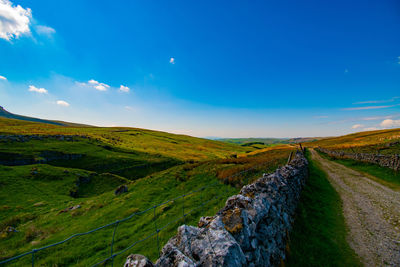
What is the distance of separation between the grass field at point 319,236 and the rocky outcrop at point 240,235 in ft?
2.29

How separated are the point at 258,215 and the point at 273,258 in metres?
1.63

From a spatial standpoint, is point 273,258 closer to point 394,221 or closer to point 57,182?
point 394,221

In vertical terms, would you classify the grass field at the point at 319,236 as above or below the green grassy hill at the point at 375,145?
below

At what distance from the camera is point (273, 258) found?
627 centimetres

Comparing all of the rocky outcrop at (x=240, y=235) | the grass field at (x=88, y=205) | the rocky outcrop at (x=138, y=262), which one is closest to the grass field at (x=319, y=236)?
the rocky outcrop at (x=240, y=235)

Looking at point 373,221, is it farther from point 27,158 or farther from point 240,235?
point 27,158

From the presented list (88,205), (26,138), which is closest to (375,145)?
(88,205)

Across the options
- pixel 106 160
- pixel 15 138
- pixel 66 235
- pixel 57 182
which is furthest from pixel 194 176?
pixel 15 138

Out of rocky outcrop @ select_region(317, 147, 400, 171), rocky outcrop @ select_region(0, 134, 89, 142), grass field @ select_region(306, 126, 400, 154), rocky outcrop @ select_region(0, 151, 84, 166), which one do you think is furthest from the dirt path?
rocky outcrop @ select_region(0, 134, 89, 142)

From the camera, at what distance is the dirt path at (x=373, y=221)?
24.9ft

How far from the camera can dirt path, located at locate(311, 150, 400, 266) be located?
24.9ft

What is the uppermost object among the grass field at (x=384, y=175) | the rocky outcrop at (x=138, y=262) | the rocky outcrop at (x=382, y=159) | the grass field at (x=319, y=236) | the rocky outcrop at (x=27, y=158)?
the rocky outcrop at (x=382, y=159)

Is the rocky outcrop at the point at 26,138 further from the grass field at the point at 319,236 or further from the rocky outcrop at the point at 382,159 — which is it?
the rocky outcrop at the point at 382,159

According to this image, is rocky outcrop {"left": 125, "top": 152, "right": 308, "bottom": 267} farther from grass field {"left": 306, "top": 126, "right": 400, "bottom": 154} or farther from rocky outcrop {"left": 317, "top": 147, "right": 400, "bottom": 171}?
grass field {"left": 306, "top": 126, "right": 400, "bottom": 154}
